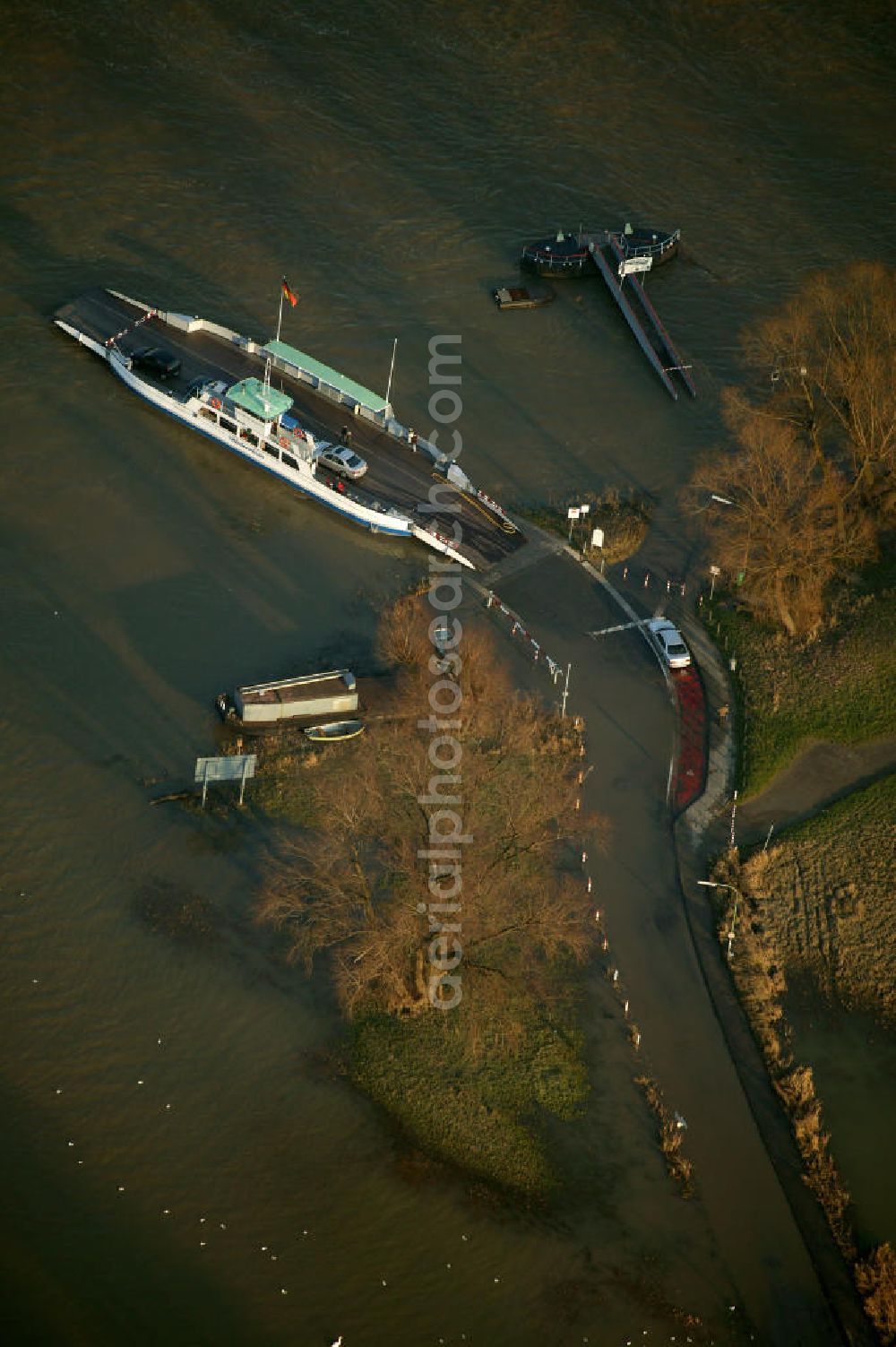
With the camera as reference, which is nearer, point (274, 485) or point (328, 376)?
point (274, 485)

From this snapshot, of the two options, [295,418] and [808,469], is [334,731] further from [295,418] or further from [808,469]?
[808,469]

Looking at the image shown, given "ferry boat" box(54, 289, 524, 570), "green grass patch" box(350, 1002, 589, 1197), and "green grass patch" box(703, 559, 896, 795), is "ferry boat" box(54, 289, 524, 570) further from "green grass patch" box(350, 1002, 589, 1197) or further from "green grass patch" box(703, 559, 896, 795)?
"green grass patch" box(350, 1002, 589, 1197)

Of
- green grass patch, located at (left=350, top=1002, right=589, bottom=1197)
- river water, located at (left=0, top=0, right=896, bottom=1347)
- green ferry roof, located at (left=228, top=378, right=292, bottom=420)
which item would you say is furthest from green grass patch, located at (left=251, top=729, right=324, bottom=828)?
green ferry roof, located at (left=228, top=378, right=292, bottom=420)

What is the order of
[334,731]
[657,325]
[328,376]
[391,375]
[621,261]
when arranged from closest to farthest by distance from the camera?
[334,731]
[328,376]
[391,375]
[657,325]
[621,261]

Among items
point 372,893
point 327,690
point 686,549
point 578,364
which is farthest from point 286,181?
point 372,893

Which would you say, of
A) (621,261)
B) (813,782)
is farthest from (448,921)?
(621,261)

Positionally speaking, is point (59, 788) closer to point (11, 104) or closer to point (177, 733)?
point (177, 733)

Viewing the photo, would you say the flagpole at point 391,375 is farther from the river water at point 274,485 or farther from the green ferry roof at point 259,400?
the green ferry roof at point 259,400

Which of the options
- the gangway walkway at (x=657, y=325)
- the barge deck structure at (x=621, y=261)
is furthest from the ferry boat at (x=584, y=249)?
the gangway walkway at (x=657, y=325)

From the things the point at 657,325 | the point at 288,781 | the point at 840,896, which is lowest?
the point at 840,896
